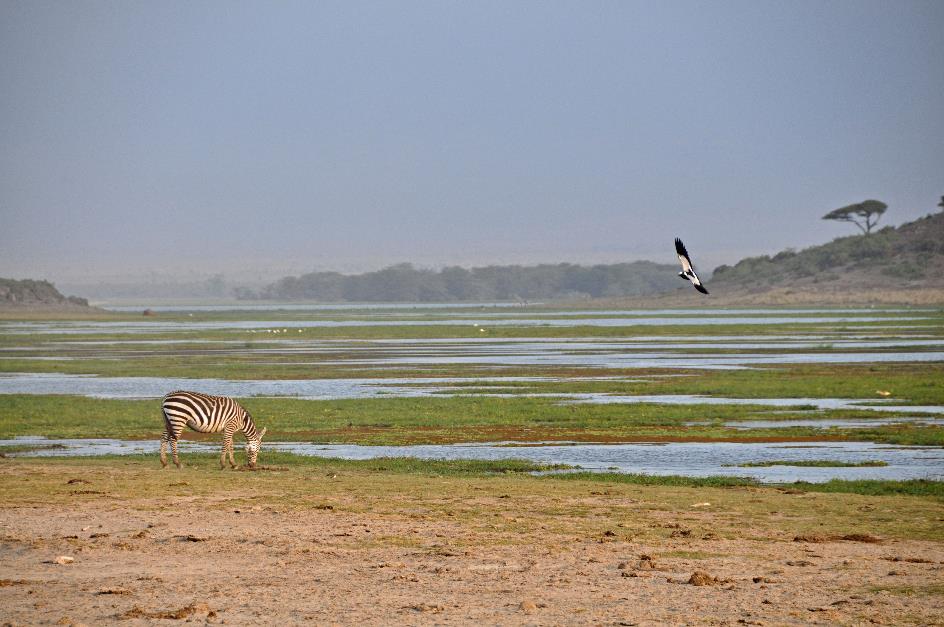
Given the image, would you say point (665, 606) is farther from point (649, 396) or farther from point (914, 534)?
point (649, 396)

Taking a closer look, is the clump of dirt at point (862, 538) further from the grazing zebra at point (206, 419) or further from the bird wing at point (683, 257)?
the grazing zebra at point (206, 419)

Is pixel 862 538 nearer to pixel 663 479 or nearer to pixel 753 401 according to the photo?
pixel 663 479

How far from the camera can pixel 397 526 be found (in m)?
14.5

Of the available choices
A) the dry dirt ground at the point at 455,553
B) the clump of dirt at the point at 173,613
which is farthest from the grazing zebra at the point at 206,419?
the clump of dirt at the point at 173,613

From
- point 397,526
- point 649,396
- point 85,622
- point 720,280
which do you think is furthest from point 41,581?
point 720,280

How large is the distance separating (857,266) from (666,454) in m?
146

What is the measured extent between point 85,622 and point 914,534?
28.9ft

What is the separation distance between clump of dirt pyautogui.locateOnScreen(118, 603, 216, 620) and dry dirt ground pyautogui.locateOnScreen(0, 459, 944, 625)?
0.03 m

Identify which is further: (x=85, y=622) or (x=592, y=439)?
(x=592, y=439)

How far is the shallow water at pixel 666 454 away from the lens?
1977 cm

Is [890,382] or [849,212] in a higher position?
[849,212]

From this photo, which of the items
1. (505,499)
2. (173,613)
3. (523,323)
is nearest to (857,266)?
(523,323)

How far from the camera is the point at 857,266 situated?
161m

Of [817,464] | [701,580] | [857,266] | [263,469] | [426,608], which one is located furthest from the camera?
[857,266]
